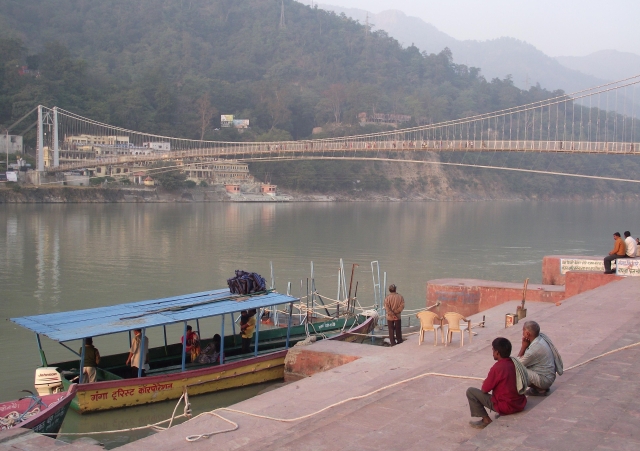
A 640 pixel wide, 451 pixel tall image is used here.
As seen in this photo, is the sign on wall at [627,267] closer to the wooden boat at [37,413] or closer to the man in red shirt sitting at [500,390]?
the man in red shirt sitting at [500,390]

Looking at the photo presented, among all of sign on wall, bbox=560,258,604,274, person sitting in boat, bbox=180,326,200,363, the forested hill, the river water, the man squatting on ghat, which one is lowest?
the river water

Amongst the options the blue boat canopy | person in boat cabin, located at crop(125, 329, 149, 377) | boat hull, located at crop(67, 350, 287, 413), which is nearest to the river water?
boat hull, located at crop(67, 350, 287, 413)

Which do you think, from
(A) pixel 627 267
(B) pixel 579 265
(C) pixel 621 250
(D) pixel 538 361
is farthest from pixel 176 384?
(B) pixel 579 265

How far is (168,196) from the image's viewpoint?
204 feet

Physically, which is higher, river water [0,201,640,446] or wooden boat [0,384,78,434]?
wooden boat [0,384,78,434]

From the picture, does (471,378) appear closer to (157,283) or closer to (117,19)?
(157,283)

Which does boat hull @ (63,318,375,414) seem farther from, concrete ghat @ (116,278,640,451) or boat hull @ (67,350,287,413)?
concrete ghat @ (116,278,640,451)

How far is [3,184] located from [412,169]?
49.4 meters

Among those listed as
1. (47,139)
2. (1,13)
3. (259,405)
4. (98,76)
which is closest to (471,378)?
(259,405)

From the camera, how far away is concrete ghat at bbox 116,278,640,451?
457 cm

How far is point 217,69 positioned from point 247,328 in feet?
338

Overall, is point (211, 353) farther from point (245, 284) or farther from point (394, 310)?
point (394, 310)

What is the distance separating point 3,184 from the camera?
168ft

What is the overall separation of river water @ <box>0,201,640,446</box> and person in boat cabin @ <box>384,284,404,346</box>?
6.45ft
